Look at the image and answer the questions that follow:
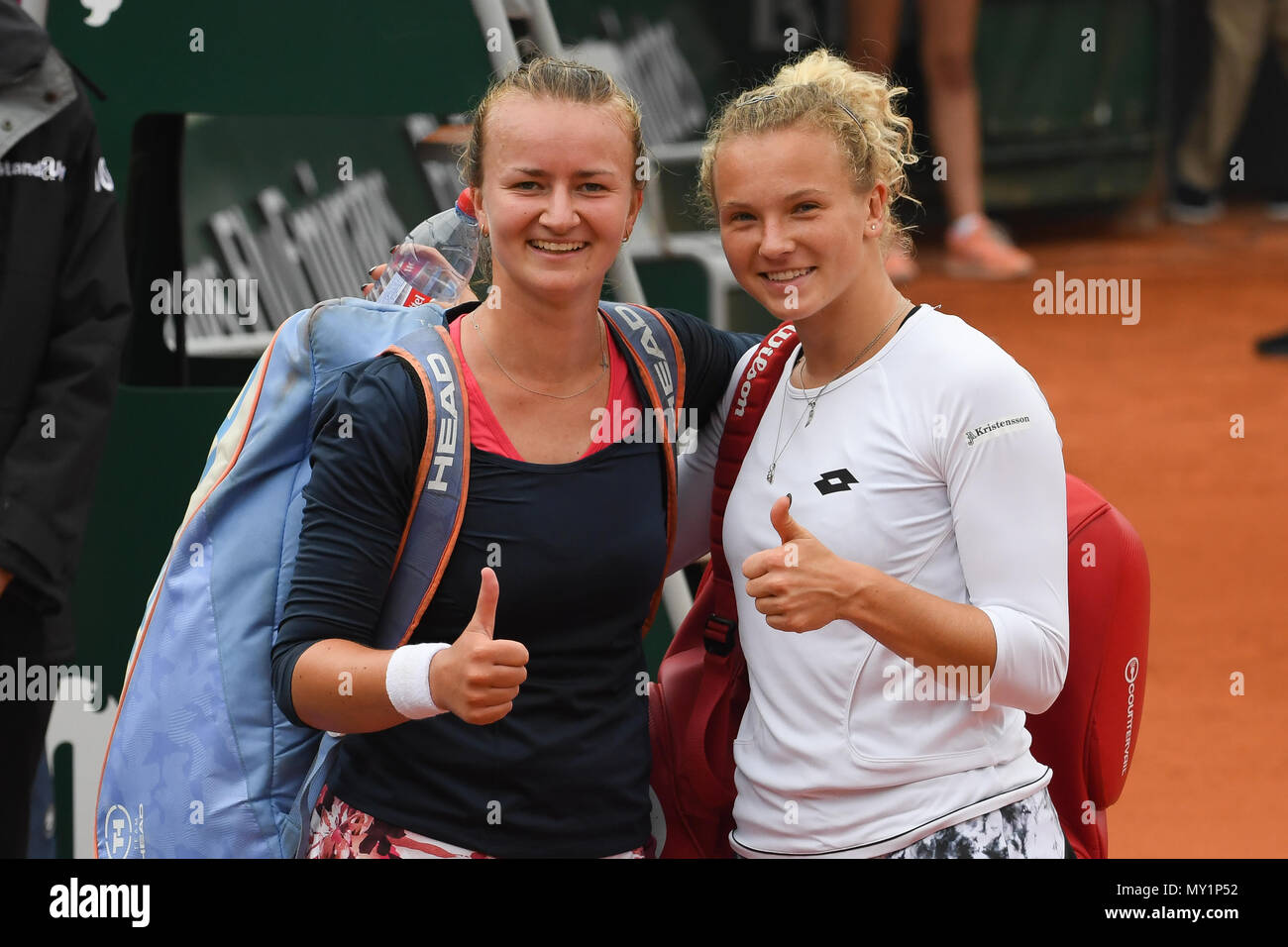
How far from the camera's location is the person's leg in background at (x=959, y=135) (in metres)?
9.91

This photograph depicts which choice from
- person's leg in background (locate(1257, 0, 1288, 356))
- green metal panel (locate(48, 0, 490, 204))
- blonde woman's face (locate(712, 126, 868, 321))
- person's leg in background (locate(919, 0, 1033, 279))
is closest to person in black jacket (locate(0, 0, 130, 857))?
green metal panel (locate(48, 0, 490, 204))

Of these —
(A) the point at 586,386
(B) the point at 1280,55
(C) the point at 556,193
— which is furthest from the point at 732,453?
(B) the point at 1280,55

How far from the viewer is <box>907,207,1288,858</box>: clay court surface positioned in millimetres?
4902

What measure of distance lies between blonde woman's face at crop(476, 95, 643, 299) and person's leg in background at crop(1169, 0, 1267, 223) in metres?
10.5

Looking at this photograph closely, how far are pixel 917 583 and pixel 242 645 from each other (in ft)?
3.29

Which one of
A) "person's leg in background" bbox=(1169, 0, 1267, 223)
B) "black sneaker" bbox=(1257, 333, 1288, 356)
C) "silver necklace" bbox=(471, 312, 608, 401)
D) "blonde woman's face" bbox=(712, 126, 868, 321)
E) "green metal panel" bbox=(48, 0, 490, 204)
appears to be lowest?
"silver necklace" bbox=(471, 312, 608, 401)

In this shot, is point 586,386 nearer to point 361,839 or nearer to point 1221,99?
point 361,839

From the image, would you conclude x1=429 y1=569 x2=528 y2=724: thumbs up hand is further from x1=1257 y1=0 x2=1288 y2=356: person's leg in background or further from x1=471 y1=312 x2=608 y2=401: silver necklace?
x1=1257 y1=0 x2=1288 y2=356: person's leg in background

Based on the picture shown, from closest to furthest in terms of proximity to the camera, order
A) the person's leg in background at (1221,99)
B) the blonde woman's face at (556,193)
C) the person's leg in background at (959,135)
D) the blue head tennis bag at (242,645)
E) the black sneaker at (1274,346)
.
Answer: the blonde woman's face at (556,193), the blue head tennis bag at (242,645), the black sneaker at (1274,346), the person's leg in background at (959,135), the person's leg in background at (1221,99)

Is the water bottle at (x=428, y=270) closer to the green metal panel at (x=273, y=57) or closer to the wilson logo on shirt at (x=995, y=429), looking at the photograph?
the wilson logo on shirt at (x=995, y=429)

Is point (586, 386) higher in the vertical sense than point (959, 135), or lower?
lower

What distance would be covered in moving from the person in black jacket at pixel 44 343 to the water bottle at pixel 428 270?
0.71 meters

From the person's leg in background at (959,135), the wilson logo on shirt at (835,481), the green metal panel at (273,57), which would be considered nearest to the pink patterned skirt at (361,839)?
the wilson logo on shirt at (835,481)

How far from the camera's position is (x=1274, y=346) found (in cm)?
929
